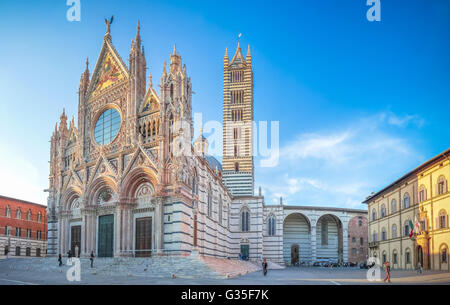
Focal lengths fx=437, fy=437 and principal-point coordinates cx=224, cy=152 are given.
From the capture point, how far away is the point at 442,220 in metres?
37.8

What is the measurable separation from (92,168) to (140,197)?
6613mm

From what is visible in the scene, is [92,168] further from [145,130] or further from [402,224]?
[402,224]

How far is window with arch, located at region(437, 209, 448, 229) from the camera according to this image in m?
37.1

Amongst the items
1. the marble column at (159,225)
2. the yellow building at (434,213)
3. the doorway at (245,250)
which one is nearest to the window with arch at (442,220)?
the yellow building at (434,213)

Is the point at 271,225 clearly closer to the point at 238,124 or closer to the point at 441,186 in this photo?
the point at 238,124

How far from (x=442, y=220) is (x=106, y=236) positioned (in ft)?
94.0

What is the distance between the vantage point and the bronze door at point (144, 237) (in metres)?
33.3

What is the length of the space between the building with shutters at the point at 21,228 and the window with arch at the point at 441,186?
154ft

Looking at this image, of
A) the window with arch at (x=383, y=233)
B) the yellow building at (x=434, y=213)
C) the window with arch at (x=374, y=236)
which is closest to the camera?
the yellow building at (x=434, y=213)

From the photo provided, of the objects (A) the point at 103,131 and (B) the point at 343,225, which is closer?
(A) the point at 103,131

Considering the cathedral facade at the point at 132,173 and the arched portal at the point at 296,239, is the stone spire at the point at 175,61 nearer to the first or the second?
the cathedral facade at the point at 132,173
